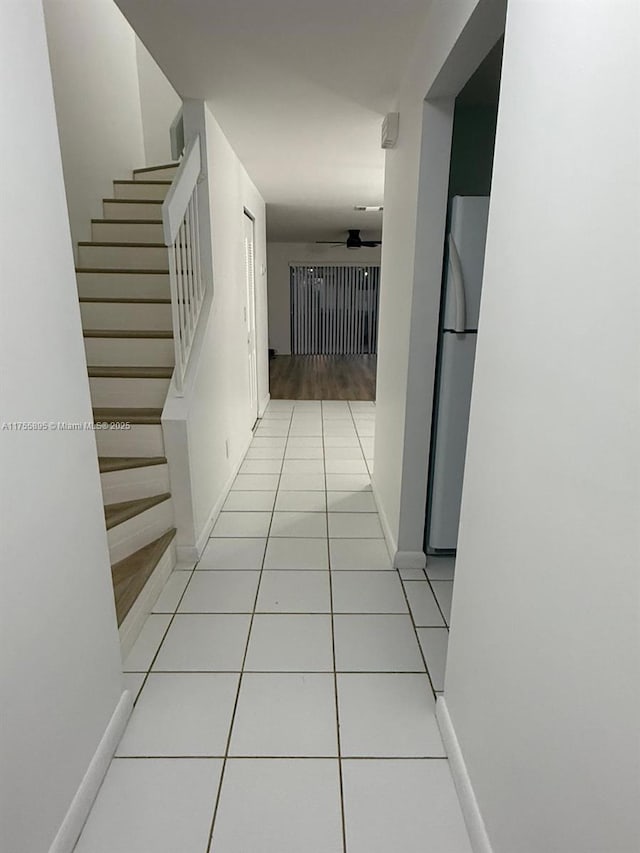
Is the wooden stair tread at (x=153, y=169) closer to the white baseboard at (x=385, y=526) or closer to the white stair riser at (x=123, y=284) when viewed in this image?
the white stair riser at (x=123, y=284)

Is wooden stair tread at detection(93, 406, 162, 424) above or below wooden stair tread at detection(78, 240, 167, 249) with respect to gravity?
below

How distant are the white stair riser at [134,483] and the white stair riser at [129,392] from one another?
0.39 meters

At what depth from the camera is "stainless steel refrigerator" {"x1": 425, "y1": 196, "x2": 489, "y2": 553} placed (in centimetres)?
213

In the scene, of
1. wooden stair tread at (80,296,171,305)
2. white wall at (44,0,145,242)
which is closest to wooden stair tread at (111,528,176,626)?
wooden stair tread at (80,296,171,305)

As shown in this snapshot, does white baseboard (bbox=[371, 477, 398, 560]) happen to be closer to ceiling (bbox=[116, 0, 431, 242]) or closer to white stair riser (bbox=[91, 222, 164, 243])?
ceiling (bbox=[116, 0, 431, 242])

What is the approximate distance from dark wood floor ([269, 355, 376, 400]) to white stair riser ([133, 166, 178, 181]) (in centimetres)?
299

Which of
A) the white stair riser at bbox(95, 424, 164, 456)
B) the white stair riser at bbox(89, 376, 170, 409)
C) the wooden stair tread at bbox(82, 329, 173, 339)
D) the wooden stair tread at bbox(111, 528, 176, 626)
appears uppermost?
the wooden stair tread at bbox(82, 329, 173, 339)

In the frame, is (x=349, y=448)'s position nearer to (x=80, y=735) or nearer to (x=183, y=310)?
(x=183, y=310)

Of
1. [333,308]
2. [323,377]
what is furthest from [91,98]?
[333,308]

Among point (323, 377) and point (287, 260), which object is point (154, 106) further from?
point (287, 260)

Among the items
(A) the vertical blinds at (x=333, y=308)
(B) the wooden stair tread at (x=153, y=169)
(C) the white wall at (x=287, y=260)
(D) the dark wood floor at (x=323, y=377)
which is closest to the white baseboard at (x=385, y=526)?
(B) the wooden stair tread at (x=153, y=169)

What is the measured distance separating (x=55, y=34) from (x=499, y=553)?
13.0 feet

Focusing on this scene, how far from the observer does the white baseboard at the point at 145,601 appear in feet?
6.24

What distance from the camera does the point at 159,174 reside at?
423cm
